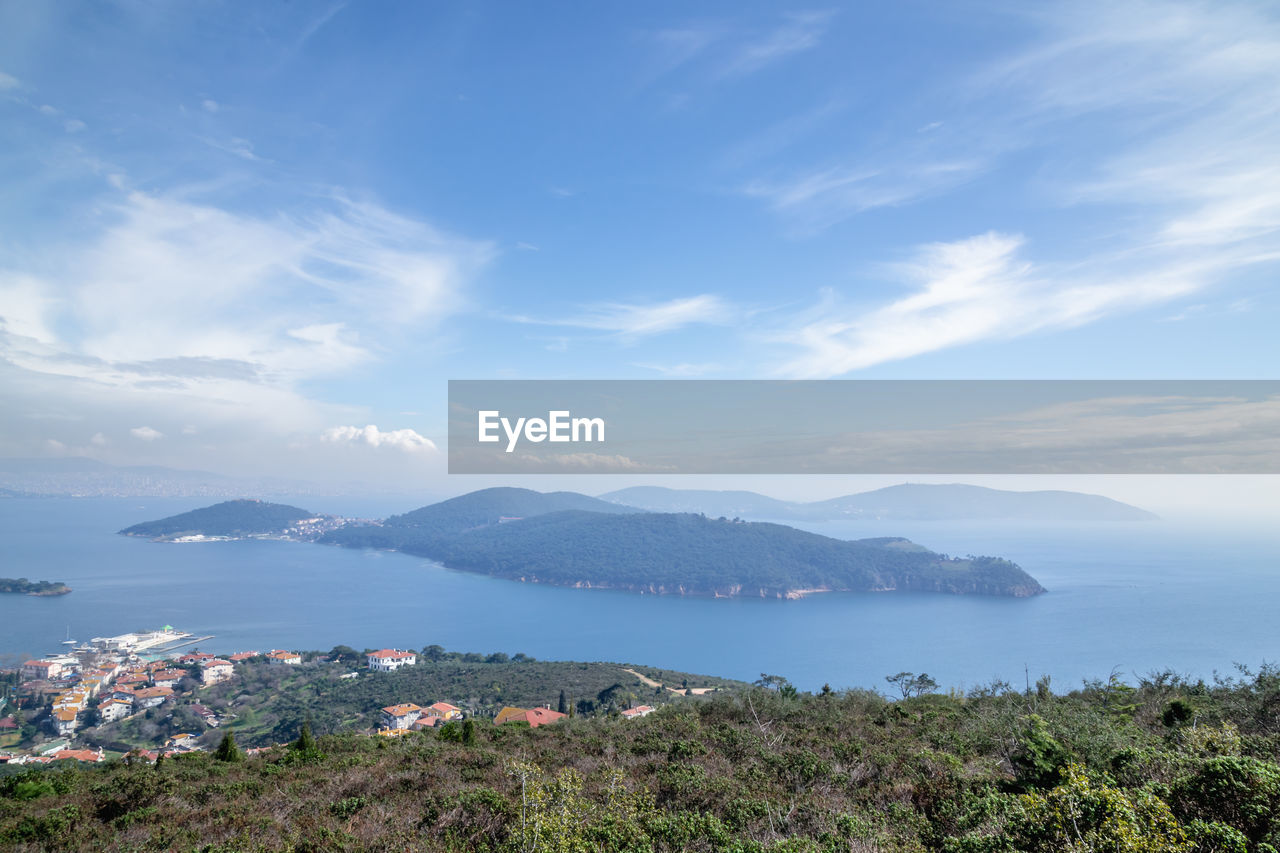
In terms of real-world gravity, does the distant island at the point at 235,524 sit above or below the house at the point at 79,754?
above

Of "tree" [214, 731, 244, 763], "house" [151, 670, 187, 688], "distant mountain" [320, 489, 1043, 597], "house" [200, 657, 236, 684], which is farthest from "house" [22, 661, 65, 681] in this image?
"distant mountain" [320, 489, 1043, 597]

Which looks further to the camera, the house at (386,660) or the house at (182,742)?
the house at (386,660)

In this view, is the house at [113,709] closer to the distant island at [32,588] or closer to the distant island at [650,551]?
the distant island at [32,588]

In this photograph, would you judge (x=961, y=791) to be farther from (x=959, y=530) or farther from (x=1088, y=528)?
(x=1088, y=528)

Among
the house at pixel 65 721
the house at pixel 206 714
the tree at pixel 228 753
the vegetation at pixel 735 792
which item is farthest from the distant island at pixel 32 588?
the vegetation at pixel 735 792

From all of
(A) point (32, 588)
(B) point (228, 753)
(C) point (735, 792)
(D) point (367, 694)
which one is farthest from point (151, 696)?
(A) point (32, 588)

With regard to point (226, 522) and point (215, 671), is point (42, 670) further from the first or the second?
point (226, 522)
